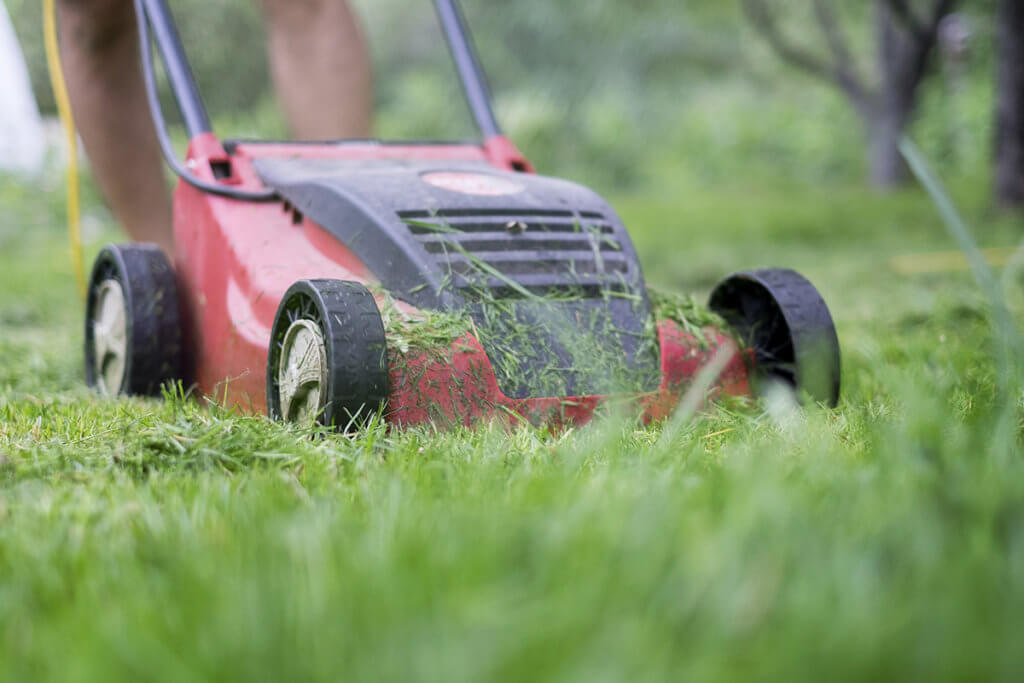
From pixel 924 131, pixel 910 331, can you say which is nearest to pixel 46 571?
pixel 910 331

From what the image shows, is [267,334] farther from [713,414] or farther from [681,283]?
[681,283]

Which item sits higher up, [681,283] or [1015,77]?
[1015,77]

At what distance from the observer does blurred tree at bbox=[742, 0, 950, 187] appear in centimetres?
794

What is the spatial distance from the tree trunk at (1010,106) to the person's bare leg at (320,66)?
4.94 meters

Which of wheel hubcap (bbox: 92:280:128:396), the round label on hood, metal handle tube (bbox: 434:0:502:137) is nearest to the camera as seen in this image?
the round label on hood

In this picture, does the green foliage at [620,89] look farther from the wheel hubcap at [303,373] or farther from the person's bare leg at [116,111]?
the wheel hubcap at [303,373]

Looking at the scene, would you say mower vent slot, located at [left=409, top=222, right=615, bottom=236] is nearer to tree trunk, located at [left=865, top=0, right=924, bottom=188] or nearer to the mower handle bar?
the mower handle bar

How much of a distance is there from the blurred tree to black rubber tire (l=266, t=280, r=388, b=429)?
725 centimetres

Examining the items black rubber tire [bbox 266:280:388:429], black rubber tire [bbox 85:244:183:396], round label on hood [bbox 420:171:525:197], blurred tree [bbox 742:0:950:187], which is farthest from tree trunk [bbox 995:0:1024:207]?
black rubber tire [bbox 266:280:388:429]

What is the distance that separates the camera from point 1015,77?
588cm

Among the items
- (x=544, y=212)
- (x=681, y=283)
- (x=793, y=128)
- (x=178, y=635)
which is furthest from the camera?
(x=793, y=128)

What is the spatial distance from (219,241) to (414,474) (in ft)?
2.93

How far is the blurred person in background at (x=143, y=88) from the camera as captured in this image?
2336 millimetres

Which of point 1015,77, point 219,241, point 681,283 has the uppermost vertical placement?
point 1015,77
